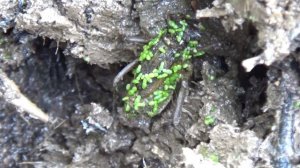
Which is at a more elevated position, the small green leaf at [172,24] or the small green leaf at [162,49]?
the small green leaf at [172,24]

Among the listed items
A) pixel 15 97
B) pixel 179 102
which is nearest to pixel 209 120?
pixel 179 102

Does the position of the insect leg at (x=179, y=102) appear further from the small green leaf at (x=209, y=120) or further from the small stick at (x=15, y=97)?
the small stick at (x=15, y=97)

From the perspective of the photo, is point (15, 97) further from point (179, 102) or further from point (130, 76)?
point (179, 102)

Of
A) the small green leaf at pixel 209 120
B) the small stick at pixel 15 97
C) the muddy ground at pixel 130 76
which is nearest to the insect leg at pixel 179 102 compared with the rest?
the muddy ground at pixel 130 76

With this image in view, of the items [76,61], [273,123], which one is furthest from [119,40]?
[273,123]

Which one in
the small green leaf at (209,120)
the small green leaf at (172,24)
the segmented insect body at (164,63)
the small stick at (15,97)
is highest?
the small green leaf at (172,24)

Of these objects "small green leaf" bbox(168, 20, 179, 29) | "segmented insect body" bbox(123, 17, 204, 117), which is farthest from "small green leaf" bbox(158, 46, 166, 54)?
"small green leaf" bbox(168, 20, 179, 29)

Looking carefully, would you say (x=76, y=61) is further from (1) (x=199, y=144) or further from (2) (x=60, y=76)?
(1) (x=199, y=144)
